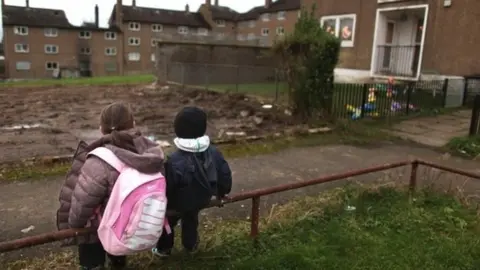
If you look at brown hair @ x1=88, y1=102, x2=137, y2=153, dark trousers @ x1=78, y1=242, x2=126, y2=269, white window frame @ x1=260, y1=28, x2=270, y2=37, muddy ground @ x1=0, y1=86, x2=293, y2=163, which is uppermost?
white window frame @ x1=260, y1=28, x2=270, y2=37

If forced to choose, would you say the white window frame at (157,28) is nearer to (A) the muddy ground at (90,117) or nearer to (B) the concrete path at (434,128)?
(A) the muddy ground at (90,117)

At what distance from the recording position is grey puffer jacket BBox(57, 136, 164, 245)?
2.60 meters

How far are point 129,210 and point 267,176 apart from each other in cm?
412

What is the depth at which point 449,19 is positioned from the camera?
15609 millimetres

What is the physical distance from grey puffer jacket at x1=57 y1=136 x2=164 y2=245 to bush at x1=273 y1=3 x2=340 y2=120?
26.6ft

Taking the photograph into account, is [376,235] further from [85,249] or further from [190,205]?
[85,249]

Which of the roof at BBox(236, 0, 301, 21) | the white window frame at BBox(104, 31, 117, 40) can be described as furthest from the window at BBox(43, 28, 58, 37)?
the roof at BBox(236, 0, 301, 21)

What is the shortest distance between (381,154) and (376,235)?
14.9ft

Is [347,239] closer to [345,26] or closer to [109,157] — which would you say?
[109,157]

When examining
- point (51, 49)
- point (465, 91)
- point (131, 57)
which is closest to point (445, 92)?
point (465, 91)

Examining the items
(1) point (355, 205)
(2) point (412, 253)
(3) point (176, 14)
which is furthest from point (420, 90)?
(3) point (176, 14)

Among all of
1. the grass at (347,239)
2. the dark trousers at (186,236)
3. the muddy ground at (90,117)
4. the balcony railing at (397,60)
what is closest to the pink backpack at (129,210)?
the dark trousers at (186,236)

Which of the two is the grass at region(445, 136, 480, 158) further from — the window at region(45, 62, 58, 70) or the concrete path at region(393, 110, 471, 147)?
the window at region(45, 62, 58, 70)

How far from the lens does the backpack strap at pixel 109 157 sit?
2621 millimetres
